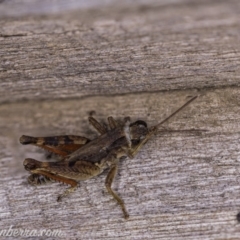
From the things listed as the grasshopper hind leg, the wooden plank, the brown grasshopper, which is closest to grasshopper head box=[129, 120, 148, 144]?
the brown grasshopper

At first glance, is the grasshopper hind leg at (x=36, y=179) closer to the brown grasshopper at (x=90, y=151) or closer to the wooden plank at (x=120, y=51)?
the brown grasshopper at (x=90, y=151)

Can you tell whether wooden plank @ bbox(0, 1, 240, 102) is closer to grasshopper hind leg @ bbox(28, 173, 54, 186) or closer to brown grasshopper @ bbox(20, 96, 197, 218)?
brown grasshopper @ bbox(20, 96, 197, 218)

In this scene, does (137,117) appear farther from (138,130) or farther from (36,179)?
(36,179)

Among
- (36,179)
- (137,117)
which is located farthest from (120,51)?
(36,179)

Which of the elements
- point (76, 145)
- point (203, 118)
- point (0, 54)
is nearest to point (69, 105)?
point (76, 145)

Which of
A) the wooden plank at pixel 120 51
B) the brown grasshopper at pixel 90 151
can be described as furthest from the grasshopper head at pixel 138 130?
the wooden plank at pixel 120 51

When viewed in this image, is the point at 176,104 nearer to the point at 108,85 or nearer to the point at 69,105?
the point at 108,85

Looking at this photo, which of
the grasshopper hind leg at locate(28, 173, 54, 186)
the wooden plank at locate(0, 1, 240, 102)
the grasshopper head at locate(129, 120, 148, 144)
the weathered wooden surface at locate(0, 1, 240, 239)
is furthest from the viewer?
the grasshopper head at locate(129, 120, 148, 144)
